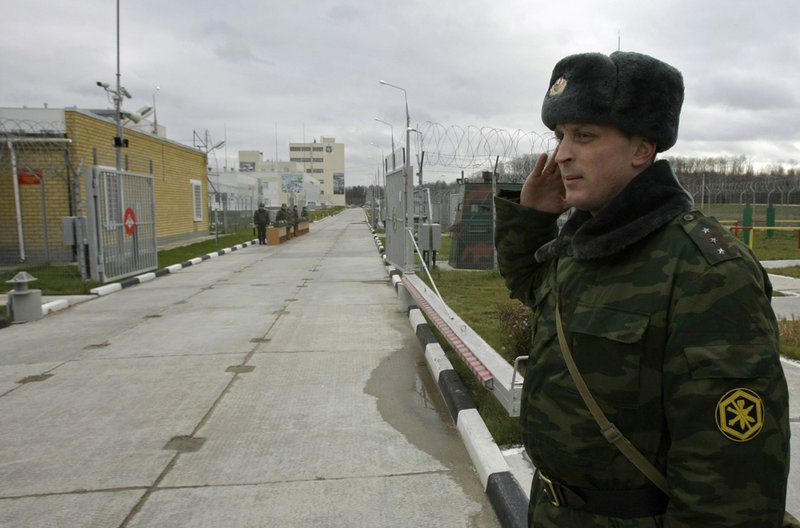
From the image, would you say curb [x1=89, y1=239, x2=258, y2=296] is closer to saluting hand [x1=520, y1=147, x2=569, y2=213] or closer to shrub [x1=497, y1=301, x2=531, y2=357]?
shrub [x1=497, y1=301, x2=531, y2=357]

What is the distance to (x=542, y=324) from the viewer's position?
1473mm

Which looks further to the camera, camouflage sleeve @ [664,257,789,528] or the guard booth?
the guard booth

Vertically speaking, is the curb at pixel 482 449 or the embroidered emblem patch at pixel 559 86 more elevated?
the embroidered emblem patch at pixel 559 86

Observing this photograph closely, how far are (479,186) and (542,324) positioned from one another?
1146cm

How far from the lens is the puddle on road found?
3.46 meters

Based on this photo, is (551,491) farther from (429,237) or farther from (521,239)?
(429,237)

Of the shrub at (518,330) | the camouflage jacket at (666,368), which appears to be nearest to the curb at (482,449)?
the shrub at (518,330)

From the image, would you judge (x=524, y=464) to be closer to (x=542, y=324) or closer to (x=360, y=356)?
(x=542, y=324)

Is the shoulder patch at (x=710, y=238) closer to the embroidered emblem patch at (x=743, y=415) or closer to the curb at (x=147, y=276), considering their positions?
the embroidered emblem patch at (x=743, y=415)

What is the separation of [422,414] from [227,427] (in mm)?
1479

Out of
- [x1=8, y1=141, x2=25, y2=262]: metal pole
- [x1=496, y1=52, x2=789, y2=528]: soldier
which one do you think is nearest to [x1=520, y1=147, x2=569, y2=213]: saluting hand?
[x1=496, y1=52, x2=789, y2=528]: soldier

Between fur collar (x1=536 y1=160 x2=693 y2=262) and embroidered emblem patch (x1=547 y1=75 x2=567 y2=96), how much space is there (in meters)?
0.29

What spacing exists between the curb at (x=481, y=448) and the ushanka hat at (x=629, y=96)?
6.76 feet

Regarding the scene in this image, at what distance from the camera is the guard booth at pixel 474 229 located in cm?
1269
